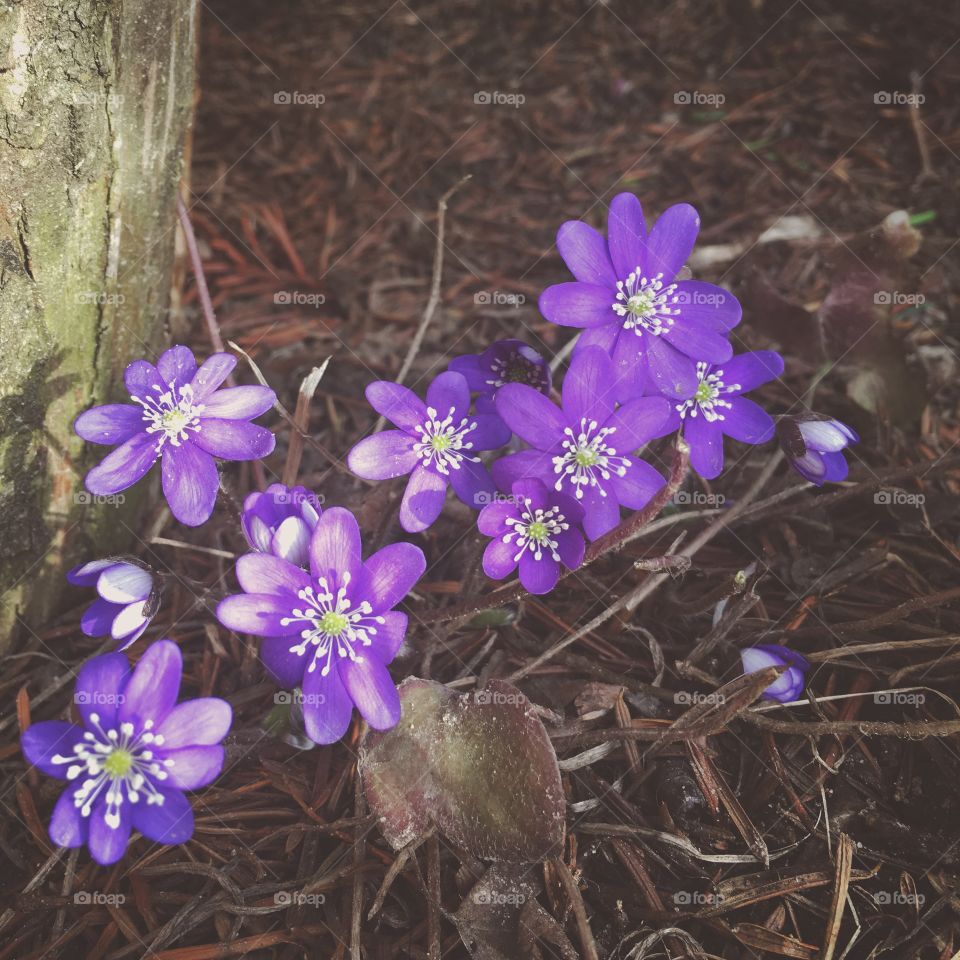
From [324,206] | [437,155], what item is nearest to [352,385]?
[324,206]

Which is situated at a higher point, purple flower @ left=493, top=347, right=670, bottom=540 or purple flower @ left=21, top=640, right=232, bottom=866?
purple flower @ left=493, top=347, right=670, bottom=540

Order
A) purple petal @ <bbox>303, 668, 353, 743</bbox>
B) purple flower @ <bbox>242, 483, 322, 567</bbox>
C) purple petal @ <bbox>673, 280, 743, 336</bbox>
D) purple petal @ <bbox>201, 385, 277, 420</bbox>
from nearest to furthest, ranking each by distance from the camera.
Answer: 1. purple petal @ <bbox>303, 668, 353, 743</bbox>
2. purple flower @ <bbox>242, 483, 322, 567</bbox>
3. purple petal @ <bbox>201, 385, 277, 420</bbox>
4. purple petal @ <bbox>673, 280, 743, 336</bbox>

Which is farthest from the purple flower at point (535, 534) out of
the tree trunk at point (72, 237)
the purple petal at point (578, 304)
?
the tree trunk at point (72, 237)

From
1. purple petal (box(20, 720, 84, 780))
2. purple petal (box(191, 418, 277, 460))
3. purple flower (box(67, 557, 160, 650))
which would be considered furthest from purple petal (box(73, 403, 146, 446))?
purple petal (box(20, 720, 84, 780))

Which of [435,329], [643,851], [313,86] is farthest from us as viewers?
[313,86]

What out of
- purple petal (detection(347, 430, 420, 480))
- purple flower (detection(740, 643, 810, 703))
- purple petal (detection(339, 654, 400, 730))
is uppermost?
purple petal (detection(347, 430, 420, 480))

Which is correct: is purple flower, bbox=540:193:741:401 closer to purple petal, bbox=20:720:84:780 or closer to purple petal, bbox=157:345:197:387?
purple petal, bbox=157:345:197:387

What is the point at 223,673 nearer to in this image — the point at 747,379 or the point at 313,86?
the point at 747,379
